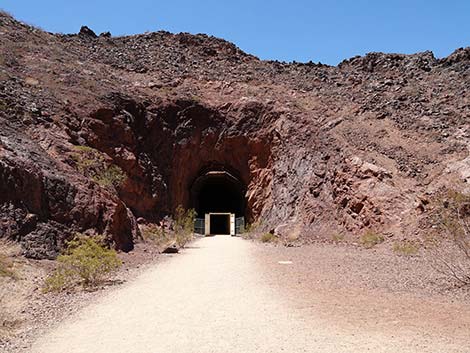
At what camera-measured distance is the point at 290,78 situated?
121ft

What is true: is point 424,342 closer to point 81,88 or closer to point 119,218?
point 119,218

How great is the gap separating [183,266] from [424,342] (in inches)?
371

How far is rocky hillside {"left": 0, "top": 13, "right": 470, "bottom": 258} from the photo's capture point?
647 inches

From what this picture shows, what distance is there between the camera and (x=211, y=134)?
32.8 meters

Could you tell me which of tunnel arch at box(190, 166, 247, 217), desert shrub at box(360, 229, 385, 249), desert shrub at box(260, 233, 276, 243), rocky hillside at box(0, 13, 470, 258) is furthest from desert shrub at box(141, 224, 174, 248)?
tunnel arch at box(190, 166, 247, 217)

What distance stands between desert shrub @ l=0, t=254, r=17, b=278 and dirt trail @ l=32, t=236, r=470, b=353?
2305 mm

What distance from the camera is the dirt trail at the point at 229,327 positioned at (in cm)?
604

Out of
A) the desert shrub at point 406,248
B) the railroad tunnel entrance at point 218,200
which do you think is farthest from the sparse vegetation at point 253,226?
the desert shrub at point 406,248

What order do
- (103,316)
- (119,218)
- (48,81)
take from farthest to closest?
(48,81)
(119,218)
(103,316)

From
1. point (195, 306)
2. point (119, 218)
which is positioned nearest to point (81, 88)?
point (119, 218)

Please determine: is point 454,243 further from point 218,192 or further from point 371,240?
point 218,192

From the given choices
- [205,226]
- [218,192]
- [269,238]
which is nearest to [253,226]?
[269,238]

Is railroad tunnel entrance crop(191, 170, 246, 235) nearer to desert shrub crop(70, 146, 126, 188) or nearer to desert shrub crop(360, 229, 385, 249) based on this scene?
desert shrub crop(70, 146, 126, 188)

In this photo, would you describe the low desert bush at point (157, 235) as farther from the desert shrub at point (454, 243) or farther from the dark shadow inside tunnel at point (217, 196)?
the dark shadow inside tunnel at point (217, 196)
